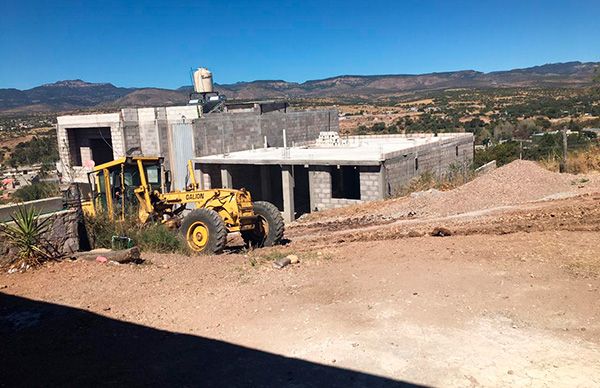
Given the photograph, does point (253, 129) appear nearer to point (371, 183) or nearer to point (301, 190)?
point (301, 190)

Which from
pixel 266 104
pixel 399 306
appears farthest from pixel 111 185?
pixel 266 104

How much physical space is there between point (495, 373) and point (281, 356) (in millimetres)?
2236

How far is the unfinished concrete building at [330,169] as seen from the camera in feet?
74.6

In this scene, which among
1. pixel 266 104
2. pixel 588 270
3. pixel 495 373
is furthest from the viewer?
pixel 266 104

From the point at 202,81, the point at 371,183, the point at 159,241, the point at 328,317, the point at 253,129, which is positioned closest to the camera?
the point at 328,317

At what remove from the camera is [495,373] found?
5.78 meters

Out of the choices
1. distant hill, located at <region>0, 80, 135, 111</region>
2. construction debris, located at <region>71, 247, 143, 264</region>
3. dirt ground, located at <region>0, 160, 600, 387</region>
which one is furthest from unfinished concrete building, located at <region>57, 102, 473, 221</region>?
distant hill, located at <region>0, 80, 135, 111</region>

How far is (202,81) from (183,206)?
24403 millimetres

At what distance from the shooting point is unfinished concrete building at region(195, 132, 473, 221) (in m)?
22.8

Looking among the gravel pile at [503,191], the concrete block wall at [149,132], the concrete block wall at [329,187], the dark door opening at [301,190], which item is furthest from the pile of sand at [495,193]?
the concrete block wall at [149,132]

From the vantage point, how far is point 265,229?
14.0 m

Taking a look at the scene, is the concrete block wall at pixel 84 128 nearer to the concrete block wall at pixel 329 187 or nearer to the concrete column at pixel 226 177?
the concrete column at pixel 226 177

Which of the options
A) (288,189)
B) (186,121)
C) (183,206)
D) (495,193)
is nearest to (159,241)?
(183,206)

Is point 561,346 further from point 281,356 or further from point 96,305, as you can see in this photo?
point 96,305
